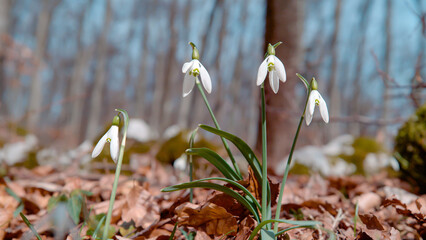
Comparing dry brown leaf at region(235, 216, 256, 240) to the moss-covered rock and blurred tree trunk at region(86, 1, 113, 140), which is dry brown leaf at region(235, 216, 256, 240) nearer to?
the moss-covered rock

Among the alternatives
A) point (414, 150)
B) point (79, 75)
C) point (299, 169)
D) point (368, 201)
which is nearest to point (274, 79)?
point (368, 201)

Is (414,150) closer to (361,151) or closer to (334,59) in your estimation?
(361,151)

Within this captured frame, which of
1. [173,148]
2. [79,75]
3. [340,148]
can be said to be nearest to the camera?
[173,148]

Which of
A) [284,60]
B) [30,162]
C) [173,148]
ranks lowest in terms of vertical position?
[30,162]

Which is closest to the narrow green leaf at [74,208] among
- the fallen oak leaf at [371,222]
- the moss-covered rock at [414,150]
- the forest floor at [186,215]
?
the forest floor at [186,215]

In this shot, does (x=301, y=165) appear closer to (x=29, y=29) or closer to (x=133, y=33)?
(x=133, y=33)

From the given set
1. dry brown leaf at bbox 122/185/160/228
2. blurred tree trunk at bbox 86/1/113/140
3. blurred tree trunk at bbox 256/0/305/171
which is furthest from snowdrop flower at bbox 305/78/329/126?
blurred tree trunk at bbox 86/1/113/140

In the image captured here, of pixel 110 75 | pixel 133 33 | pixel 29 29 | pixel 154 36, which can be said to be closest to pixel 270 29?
pixel 154 36

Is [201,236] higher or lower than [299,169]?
higher
